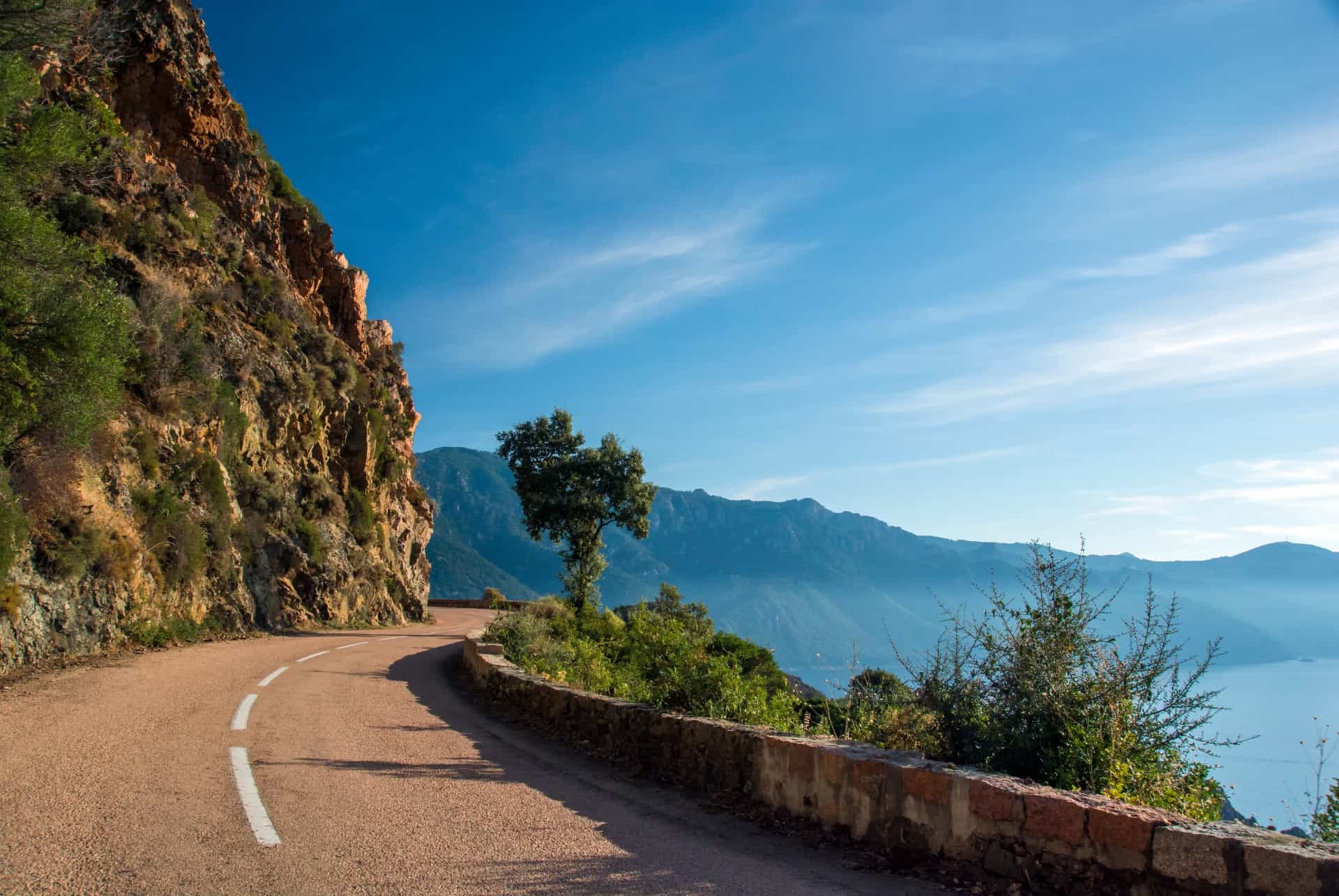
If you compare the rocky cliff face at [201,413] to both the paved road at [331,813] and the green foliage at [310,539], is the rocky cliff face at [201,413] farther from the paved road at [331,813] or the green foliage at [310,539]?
the paved road at [331,813]

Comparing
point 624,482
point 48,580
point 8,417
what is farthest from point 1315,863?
point 624,482

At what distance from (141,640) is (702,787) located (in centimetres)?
1467

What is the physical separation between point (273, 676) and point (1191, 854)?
14.0 metres

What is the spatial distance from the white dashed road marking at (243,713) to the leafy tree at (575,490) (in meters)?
26.0

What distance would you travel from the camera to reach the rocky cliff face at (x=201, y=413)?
15.4 metres

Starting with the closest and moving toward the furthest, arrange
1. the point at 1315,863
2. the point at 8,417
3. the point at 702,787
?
the point at 1315,863 < the point at 702,787 < the point at 8,417

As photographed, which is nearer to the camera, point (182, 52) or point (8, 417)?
point (8, 417)

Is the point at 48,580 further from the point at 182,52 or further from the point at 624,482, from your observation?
the point at 624,482

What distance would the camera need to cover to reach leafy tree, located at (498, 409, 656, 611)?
37.8 meters

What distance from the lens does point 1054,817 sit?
15.3 ft

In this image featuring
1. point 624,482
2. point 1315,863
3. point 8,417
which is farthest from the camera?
point 624,482

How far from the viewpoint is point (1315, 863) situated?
373cm

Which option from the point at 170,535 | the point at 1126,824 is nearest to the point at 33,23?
the point at 170,535

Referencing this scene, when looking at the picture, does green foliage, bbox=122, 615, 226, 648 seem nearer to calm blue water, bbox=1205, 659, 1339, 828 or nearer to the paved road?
the paved road
